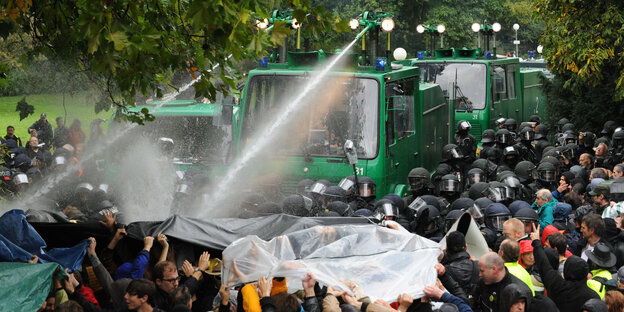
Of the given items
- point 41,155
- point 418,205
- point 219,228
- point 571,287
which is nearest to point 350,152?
point 418,205

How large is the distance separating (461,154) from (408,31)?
70.3ft

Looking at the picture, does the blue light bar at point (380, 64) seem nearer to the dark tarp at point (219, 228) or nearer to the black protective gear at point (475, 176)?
the black protective gear at point (475, 176)

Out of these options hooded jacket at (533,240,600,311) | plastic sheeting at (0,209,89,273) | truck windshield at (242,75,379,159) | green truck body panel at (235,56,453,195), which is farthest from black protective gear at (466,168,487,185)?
plastic sheeting at (0,209,89,273)

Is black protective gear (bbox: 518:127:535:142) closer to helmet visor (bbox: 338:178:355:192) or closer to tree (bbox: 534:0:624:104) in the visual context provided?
tree (bbox: 534:0:624:104)

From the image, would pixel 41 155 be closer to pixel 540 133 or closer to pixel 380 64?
pixel 380 64

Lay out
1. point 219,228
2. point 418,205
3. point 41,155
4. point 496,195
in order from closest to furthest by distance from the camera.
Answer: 1. point 219,228
2. point 418,205
3. point 496,195
4. point 41,155

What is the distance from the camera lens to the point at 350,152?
11.8 metres

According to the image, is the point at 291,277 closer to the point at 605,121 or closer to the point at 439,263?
the point at 439,263

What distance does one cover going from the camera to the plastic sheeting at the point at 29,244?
7.54 meters

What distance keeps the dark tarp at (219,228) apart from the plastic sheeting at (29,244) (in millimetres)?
558

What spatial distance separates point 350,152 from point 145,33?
17.3 ft

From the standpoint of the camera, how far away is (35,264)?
711 cm

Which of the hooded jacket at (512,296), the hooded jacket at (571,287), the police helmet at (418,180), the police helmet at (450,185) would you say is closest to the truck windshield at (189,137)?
the police helmet at (418,180)

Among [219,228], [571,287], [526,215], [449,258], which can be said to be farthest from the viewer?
[526,215]
